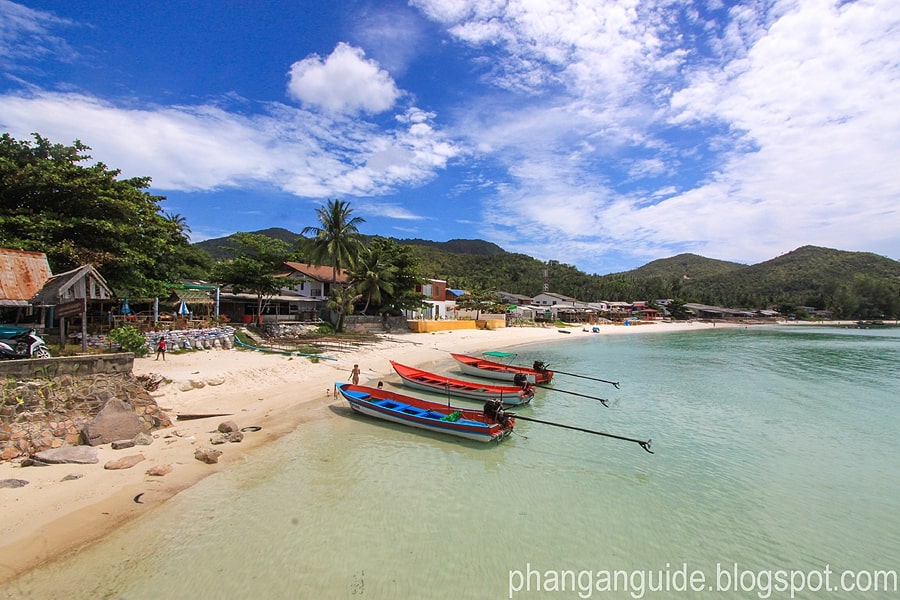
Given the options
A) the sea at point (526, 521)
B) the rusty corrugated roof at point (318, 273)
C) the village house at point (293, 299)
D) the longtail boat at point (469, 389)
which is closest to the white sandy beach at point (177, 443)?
the sea at point (526, 521)

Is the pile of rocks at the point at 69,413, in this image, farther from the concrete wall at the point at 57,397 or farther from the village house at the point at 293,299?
the village house at the point at 293,299

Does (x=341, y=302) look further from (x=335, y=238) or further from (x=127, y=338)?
(x=127, y=338)

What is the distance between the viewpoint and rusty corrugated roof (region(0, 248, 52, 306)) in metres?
12.9

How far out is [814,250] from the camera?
136875 millimetres

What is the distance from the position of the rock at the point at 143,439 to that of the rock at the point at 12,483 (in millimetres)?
2219

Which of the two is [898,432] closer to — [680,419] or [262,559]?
[680,419]

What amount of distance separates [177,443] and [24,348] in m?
6.00

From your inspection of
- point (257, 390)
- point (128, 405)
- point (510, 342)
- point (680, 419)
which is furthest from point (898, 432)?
point (510, 342)

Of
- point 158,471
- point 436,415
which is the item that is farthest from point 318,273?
point 158,471

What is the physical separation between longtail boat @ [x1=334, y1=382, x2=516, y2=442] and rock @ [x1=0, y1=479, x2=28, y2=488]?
8.05 m

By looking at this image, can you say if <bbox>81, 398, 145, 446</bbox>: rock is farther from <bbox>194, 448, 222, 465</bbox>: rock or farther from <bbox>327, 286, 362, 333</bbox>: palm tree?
<bbox>327, 286, 362, 333</bbox>: palm tree

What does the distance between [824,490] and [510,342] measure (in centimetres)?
3214

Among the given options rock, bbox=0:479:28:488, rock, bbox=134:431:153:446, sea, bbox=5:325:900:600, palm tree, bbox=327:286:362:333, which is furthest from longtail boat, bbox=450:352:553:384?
rock, bbox=0:479:28:488

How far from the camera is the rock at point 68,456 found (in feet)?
28.0
